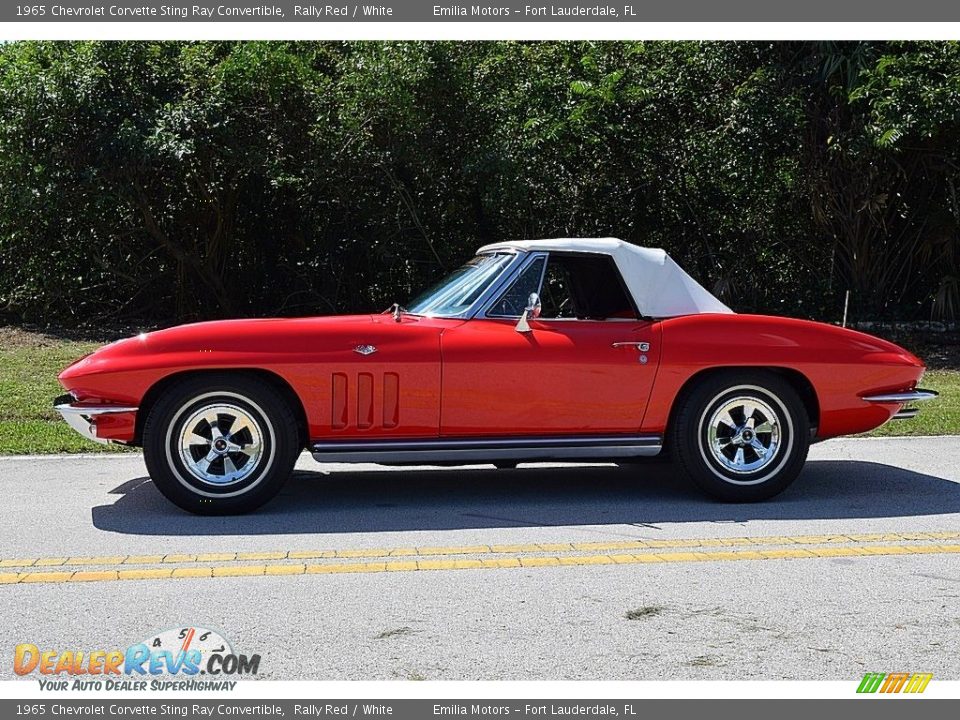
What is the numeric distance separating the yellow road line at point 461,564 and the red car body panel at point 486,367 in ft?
4.03

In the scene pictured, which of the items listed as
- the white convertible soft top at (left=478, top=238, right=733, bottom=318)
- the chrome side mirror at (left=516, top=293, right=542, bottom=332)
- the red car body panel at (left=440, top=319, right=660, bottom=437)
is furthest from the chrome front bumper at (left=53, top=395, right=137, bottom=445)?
the white convertible soft top at (left=478, top=238, right=733, bottom=318)

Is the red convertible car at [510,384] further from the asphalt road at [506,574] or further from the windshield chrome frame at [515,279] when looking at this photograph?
the asphalt road at [506,574]

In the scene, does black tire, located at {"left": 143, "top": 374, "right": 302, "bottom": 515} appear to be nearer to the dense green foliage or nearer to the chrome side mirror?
the chrome side mirror

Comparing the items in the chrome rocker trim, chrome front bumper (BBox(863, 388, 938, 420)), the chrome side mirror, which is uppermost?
the chrome side mirror

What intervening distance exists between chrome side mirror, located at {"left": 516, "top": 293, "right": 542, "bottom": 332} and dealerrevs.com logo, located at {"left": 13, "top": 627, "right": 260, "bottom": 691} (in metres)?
2.94

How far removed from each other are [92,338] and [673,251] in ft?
28.4

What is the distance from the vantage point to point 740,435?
7102mm

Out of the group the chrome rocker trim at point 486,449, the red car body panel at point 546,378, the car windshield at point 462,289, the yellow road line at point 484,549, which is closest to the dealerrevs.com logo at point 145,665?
the yellow road line at point 484,549

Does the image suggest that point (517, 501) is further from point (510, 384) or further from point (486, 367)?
point (486, 367)

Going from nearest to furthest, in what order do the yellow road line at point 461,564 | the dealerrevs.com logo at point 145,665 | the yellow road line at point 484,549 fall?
the dealerrevs.com logo at point 145,665 < the yellow road line at point 461,564 < the yellow road line at point 484,549

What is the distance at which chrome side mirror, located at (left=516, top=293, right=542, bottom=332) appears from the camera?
6.84 metres

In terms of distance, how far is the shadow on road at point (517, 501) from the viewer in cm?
655

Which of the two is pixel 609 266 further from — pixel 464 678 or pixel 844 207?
pixel 844 207

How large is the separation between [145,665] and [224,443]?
243 cm
